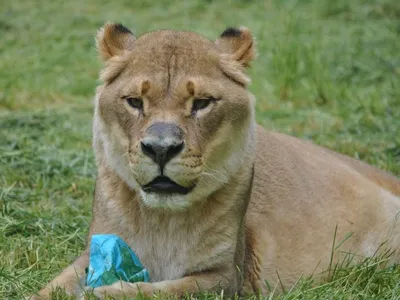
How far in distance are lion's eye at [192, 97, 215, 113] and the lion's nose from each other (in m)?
0.22

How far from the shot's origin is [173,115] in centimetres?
454

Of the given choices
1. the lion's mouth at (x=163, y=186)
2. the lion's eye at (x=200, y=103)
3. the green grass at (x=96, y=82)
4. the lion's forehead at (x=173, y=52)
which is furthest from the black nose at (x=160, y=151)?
the green grass at (x=96, y=82)

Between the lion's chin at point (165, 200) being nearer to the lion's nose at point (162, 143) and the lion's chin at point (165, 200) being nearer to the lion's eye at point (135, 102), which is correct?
the lion's nose at point (162, 143)

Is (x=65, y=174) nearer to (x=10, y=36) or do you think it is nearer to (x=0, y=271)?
(x=0, y=271)

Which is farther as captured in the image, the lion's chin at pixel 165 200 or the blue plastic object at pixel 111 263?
the blue plastic object at pixel 111 263

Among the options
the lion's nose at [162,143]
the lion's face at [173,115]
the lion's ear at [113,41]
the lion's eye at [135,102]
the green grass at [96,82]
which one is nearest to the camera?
the lion's nose at [162,143]

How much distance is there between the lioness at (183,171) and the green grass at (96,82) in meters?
0.26

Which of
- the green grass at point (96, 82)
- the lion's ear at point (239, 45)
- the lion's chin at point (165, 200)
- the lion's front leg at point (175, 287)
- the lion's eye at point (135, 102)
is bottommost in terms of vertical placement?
the green grass at point (96, 82)

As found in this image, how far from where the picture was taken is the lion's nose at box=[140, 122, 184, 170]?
4.36m

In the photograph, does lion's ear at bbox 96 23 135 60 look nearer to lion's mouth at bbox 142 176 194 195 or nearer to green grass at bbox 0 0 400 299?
lion's mouth at bbox 142 176 194 195

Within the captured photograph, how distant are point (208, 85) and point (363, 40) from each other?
741cm

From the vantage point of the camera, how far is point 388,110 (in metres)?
9.48

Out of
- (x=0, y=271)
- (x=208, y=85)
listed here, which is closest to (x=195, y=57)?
(x=208, y=85)

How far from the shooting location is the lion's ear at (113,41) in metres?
5.03
